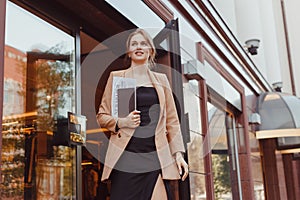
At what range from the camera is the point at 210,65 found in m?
4.04

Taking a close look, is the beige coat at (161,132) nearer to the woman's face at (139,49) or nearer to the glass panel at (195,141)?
the woman's face at (139,49)

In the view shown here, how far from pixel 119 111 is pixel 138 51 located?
31 centimetres

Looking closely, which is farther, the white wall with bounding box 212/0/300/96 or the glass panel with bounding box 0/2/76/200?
the white wall with bounding box 212/0/300/96

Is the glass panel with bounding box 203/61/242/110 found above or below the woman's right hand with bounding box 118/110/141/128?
above

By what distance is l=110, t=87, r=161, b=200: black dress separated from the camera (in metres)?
1.93

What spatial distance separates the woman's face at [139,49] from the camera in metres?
2.12

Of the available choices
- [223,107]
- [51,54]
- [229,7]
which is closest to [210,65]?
[223,107]

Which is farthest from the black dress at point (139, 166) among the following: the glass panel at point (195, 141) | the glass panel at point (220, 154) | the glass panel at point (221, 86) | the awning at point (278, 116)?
the awning at point (278, 116)

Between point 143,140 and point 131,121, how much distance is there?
103mm

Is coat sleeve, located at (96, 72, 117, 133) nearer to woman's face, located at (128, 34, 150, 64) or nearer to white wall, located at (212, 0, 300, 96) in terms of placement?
woman's face, located at (128, 34, 150, 64)

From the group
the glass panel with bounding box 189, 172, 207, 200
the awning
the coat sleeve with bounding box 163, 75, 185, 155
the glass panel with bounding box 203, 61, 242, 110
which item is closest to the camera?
the coat sleeve with bounding box 163, 75, 185, 155

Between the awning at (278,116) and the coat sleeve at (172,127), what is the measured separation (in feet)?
14.1

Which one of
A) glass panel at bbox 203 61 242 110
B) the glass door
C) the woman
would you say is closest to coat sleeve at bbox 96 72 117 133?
the woman

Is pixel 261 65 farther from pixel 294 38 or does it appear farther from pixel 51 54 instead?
pixel 51 54
